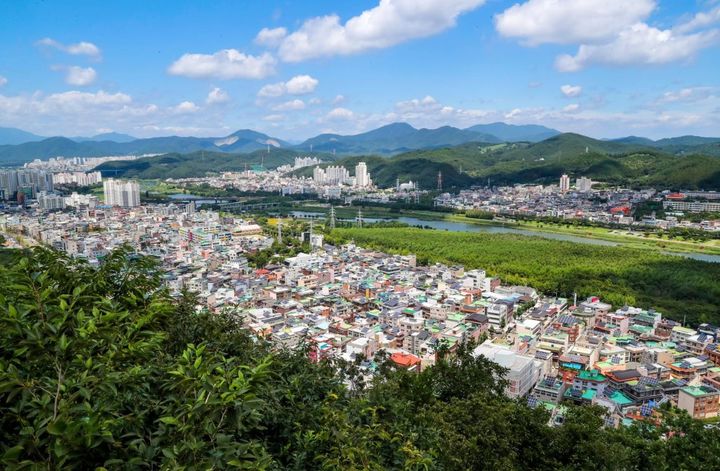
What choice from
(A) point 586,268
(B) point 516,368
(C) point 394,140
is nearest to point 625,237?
(A) point 586,268

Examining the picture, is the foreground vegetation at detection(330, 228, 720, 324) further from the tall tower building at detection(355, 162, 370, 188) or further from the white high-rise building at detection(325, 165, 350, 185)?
the white high-rise building at detection(325, 165, 350, 185)

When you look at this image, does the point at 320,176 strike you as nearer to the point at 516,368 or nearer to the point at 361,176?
the point at 361,176

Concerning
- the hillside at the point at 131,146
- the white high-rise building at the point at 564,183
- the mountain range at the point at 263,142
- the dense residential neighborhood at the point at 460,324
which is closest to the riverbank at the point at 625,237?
the dense residential neighborhood at the point at 460,324

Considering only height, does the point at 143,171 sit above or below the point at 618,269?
above

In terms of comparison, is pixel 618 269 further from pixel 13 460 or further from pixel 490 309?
pixel 13 460

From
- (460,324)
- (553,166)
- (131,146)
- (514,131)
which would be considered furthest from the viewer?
(514,131)

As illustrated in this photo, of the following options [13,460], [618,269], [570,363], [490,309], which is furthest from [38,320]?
[618,269]
